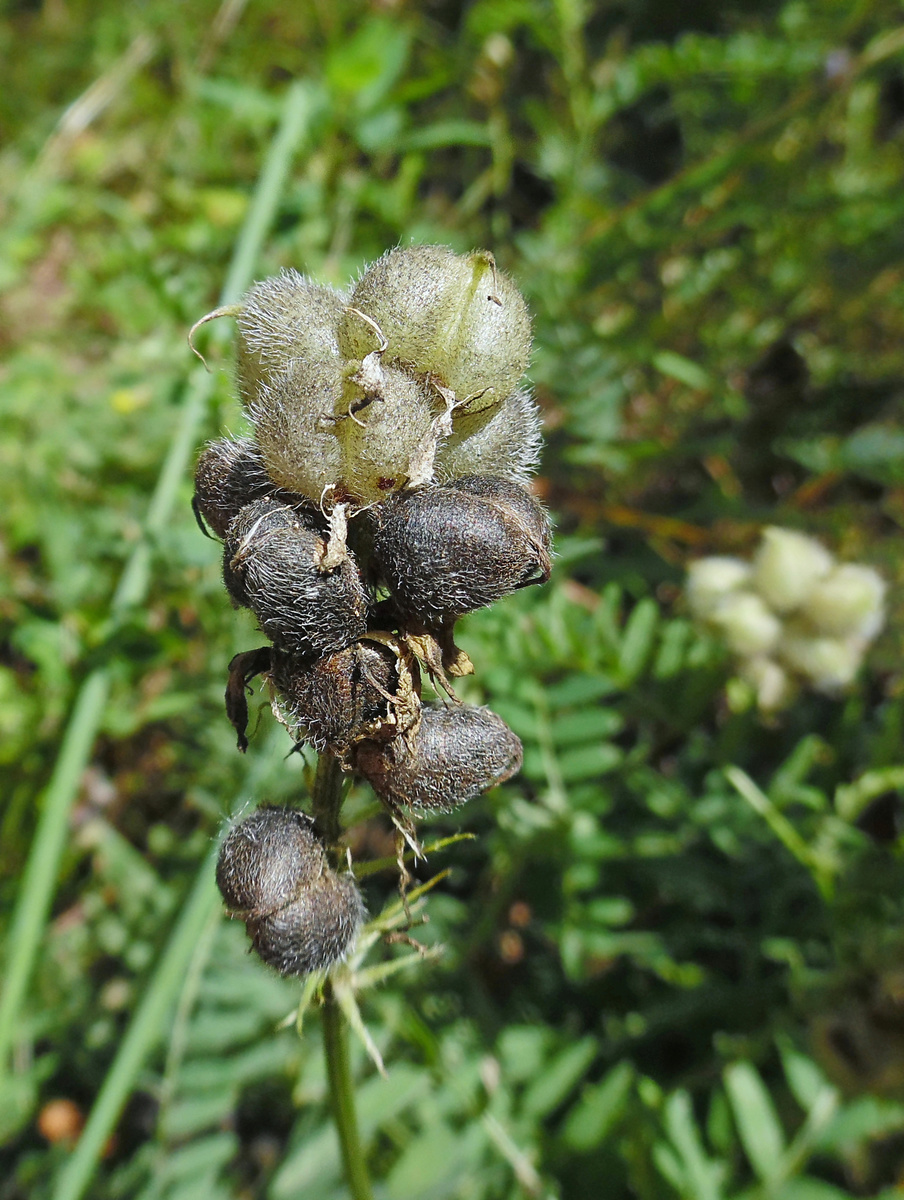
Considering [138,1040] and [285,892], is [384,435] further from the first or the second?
[138,1040]

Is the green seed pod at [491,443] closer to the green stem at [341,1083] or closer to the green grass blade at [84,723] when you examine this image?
the green stem at [341,1083]

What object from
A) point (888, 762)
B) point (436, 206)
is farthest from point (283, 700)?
point (436, 206)

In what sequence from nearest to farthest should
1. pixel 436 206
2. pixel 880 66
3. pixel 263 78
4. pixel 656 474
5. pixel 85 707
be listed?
pixel 85 707
pixel 880 66
pixel 656 474
pixel 436 206
pixel 263 78

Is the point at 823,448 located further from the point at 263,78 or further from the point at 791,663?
the point at 263,78

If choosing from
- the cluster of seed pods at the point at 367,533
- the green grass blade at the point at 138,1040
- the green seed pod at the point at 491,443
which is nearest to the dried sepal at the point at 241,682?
the cluster of seed pods at the point at 367,533

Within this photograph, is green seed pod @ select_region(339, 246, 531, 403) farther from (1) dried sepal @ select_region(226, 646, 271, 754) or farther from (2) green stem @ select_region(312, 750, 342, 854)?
(2) green stem @ select_region(312, 750, 342, 854)
